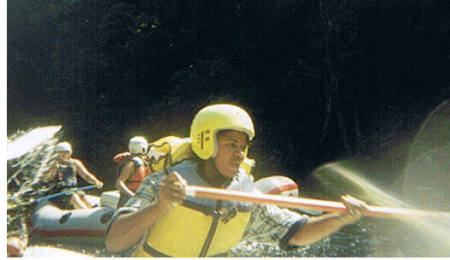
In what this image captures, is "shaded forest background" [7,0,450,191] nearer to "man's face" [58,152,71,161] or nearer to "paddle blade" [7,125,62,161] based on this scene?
"man's face" [58,152,71,161]

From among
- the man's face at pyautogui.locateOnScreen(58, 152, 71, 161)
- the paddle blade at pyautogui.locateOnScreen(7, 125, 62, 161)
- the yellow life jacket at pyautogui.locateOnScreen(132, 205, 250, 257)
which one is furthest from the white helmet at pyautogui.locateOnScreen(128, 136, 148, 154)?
the yellow life jacket at pyautogui.locateOnScreen(132, 205, 250, 257)

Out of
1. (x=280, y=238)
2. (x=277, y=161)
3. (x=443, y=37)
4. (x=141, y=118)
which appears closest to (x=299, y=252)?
(x=280, y=238)

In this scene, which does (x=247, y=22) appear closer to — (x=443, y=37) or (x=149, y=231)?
(x=443, y=37)

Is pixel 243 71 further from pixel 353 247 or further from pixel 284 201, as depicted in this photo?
pixel 284 201

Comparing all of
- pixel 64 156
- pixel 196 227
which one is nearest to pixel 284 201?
pixel 196 227

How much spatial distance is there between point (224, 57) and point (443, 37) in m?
5.82

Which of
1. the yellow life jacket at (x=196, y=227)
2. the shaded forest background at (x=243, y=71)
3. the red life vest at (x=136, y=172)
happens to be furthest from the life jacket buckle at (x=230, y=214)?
the shaded forest background at (x=243, y=71)

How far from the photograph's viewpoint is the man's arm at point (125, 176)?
21.7ft

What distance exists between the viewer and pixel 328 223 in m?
2.57

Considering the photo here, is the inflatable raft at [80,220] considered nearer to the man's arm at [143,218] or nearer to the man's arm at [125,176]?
the man's arm at [125,176]

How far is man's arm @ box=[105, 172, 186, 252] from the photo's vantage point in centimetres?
212

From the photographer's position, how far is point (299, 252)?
23.8 feet

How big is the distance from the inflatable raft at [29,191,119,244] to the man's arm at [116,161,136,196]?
731mm

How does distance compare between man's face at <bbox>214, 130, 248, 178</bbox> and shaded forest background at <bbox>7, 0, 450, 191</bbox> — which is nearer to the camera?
man's face at <bbox>214, 130, 248, 178</bbox>
